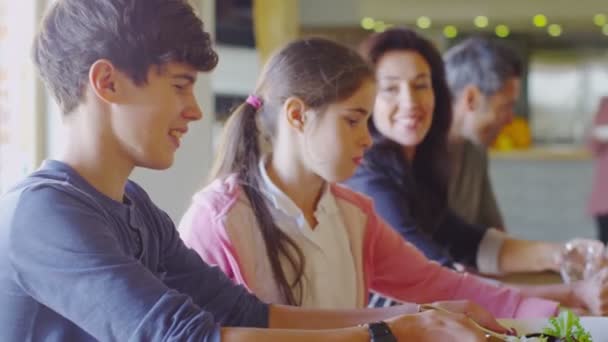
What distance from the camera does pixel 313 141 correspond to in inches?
55.9

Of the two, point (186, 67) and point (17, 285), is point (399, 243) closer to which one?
point (186, 67)

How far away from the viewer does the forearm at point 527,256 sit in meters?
1.95

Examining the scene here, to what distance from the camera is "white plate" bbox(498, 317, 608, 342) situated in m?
1.12

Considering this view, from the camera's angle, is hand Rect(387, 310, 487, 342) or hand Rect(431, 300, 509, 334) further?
hand Rect(431, 300, 509, 334)

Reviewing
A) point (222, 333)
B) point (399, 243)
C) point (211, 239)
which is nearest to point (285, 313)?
point (211, 239)

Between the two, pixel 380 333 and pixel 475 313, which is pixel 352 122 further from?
pixel 380 333

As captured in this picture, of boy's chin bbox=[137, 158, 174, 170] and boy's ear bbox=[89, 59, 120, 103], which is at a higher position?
boy's ear bbox=[89, 59, 120, 103]

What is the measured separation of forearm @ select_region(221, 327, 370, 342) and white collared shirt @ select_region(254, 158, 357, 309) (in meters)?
0.49

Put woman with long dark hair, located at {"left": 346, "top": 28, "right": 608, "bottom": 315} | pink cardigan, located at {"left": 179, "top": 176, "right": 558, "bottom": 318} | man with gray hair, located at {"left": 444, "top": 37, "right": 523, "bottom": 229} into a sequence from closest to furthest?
1. pink cardigan, located at {"left": 179, "top": 176, "right": 558, "bottom": 318}
2. woman with long dark hair, located at {"left": 346, "top": 28, "right": 608, "bottom": 315}
3. man with gray hair, located at {"left": 444, "top": 37, "right": 523, "bottom": 229}

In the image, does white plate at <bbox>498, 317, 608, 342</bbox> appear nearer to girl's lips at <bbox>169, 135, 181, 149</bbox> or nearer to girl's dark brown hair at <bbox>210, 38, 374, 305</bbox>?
girl's dark brown hair at <bbox>210, 38, 374, 305</bbox>

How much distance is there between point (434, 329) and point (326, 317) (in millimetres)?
255

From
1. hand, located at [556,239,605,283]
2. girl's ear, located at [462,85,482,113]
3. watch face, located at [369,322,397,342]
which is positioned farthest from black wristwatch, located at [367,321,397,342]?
girl's ear, located at [462,85,482,113]

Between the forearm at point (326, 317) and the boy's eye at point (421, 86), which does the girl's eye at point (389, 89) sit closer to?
the boy's eye at point (421, 86)

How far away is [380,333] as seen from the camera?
0.91 meters
